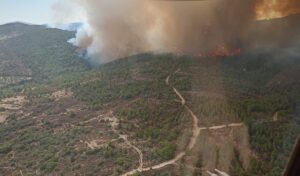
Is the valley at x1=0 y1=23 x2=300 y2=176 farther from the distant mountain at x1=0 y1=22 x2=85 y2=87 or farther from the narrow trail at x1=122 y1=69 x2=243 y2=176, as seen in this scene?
the distant mountain at x1=0 y1=22 x2=85 y2=87

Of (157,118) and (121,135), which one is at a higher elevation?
(157,118)

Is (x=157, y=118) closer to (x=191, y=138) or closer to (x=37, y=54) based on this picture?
(x=191, y=138)

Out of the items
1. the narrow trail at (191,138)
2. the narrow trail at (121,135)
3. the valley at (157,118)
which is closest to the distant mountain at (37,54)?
the valley at (157,118)

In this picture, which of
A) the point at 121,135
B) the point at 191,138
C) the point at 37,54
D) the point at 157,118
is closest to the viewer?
the point at 191,138

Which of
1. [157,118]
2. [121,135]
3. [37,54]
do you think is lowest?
[121,135]

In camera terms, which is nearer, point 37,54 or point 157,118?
point 157,118

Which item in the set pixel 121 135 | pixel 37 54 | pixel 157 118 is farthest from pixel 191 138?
pixel 37 54

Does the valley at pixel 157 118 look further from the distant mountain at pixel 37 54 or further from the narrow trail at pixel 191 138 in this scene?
the distant mountain at pixel 37 54

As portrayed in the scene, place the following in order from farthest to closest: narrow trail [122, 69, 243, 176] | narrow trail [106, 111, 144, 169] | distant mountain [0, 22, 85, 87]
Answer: distant mountain [0, 22, 85, 87] < narrow trail [106, 111, 144, 169] < narrow trail [122, 69, 243, 176]

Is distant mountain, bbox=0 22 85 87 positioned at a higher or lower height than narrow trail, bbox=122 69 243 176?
higher

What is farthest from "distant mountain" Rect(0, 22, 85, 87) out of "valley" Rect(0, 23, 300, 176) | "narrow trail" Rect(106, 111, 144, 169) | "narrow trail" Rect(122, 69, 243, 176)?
"narrow trail" Rect(122, 69, 243, 176)

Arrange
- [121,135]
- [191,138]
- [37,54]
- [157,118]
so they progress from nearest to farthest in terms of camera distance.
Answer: [191,138], [121,135], [157,118], [37,54]
